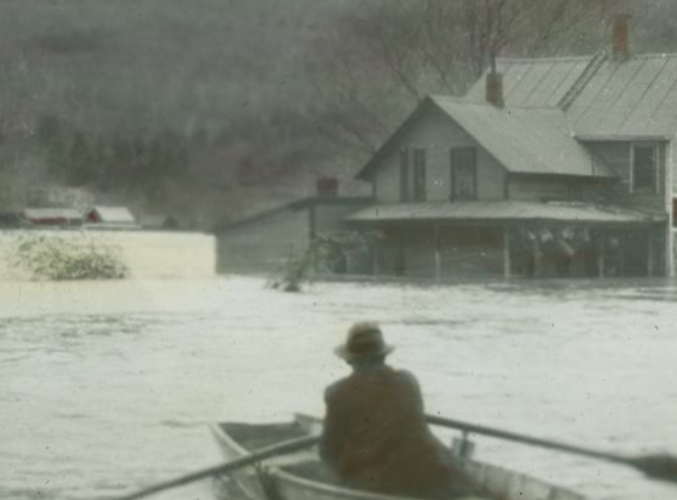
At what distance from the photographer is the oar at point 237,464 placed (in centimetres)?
1137

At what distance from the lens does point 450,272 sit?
49312 millimetres

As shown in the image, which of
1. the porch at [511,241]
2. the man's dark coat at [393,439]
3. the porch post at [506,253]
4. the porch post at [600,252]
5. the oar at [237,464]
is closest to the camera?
the man's dark coat at [393,439]

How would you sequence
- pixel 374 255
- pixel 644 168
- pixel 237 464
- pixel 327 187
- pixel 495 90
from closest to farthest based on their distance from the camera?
1. pixel 237 464
2. pixel 374 255
3. pixel 644 168
4. pixel 327 187
5. pixel 495 90

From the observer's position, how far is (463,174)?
50.6m

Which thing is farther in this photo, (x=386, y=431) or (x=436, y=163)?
(x=436, y=163)

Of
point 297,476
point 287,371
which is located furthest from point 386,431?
point 287,371

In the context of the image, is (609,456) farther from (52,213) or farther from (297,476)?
(52,213)

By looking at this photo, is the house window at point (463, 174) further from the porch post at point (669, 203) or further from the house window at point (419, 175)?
the porch post at point (669, 203)

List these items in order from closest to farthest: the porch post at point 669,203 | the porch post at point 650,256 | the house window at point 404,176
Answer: the porch post at point 669,203, the porch post at point 650,256, the house window at point 404,176

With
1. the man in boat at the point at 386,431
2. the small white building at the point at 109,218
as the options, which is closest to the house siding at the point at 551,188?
the small white building at the point at 109,218

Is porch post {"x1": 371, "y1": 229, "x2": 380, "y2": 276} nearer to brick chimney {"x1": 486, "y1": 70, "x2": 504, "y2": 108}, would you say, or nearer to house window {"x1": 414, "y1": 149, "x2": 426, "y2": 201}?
house window {"x1": 414, "y1": 149, "x2": 426, "y2": 201}

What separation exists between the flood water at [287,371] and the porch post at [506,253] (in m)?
5.30

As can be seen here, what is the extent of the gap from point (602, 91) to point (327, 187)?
30.6 ft

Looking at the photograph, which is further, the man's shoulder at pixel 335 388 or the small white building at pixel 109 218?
the small white building at pixel 109 218
